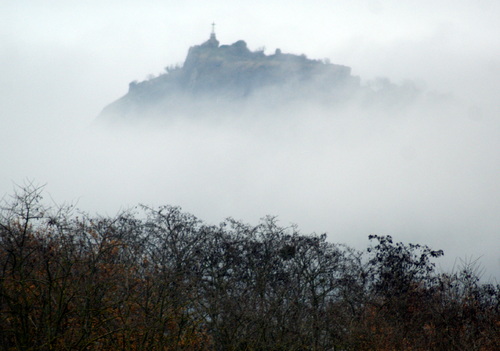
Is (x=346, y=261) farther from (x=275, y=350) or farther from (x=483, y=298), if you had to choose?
(x=275, y=350)

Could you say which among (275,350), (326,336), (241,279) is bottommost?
(275,350)

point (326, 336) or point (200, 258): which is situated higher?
point (200, 258)

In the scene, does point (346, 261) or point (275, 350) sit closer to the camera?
point (275, 350)

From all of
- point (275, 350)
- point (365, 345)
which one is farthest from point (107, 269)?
point (365, 345)

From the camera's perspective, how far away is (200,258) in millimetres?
39875

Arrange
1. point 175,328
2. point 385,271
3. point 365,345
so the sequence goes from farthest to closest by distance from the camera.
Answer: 1. point 385,271
2. point 365,345
3. point 175,328

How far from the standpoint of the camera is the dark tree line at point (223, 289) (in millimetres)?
17281

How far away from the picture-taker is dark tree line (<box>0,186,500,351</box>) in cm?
1728

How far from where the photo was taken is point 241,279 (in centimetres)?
3919

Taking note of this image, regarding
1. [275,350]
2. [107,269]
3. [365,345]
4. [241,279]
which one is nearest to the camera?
[275,350]

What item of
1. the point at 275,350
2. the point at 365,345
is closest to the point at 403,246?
the point at 365,345

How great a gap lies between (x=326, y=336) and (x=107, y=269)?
9.92m

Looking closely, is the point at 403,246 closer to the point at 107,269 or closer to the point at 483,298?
the point at 483,298

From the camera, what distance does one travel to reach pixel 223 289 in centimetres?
2847
